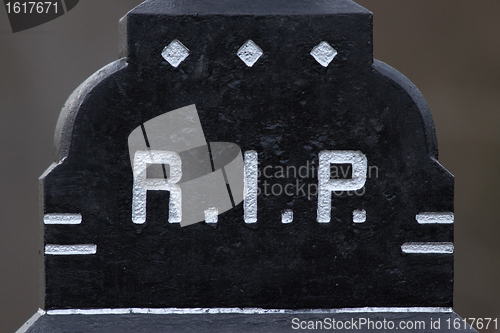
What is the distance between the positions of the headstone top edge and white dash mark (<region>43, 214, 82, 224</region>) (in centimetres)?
44

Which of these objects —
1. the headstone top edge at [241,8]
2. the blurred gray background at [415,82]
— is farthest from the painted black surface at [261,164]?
the blurred gray background at [415,82]

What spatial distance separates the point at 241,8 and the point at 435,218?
0.62 metres

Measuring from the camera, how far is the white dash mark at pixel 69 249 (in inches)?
41.6

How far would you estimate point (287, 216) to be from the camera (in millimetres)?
1099

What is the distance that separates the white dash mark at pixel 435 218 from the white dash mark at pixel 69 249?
70cm

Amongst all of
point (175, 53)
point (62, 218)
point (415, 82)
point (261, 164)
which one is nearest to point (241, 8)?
point (175, 53)

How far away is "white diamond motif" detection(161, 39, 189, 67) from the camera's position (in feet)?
3.49

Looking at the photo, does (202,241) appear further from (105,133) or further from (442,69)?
(442,69)

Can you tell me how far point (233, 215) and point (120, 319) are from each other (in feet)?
1.06

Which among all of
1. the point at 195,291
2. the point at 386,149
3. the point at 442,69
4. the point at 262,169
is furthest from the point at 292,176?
the point at 442,69

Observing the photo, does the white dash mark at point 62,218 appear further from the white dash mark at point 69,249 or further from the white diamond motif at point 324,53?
the white diamond motif at point 324,53

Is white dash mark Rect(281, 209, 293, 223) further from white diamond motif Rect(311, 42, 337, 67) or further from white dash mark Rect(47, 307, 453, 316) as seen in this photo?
white diamond motif Rect(311, 42, 337, 67)

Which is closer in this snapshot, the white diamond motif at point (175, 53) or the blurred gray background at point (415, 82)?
the white diamond motif at point (175, 53)

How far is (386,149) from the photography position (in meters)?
1.09
